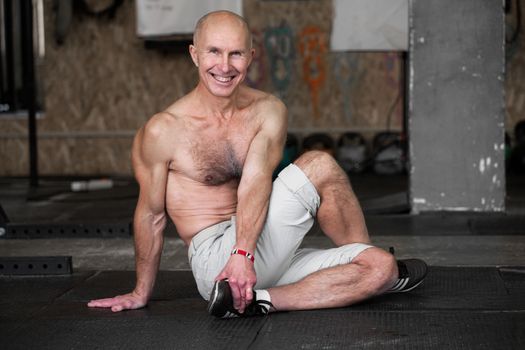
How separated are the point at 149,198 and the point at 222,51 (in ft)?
1.77

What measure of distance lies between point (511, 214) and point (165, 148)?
2.88 m

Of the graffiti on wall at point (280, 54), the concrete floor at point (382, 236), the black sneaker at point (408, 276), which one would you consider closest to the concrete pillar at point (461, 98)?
the concrete floor at point (382, 236)

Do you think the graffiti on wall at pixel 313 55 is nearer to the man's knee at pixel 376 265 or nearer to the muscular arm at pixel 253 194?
the muscular arm at pixel 253 194

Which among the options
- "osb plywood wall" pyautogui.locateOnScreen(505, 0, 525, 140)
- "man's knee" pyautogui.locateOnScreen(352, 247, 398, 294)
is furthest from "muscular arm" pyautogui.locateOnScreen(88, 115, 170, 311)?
"osb plywood wall" pyautogui.locateOnScreen(505, 0, 525, 140)

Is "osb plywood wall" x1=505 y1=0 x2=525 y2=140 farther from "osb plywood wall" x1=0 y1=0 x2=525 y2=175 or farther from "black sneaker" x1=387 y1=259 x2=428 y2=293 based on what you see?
"black sneaker" x1=387 y1=259 x2=428 y2=293

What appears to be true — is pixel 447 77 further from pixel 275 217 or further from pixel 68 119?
pixel 68 119

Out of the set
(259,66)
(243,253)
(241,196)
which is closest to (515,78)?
(259,66)

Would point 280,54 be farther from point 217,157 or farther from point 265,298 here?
point 265,298

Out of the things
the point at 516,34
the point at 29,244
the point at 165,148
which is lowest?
the point at 29,244

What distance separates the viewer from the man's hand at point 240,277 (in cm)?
269

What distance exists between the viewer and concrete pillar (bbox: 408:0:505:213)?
202 inches

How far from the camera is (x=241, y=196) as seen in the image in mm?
2816

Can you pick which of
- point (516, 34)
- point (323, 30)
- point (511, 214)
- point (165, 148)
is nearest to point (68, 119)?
point (323, 30)

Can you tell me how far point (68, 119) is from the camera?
921 cm
